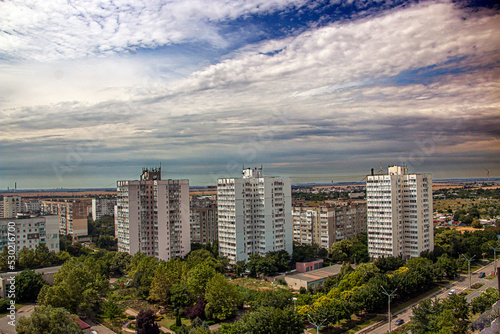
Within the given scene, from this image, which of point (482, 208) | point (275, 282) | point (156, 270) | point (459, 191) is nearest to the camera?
point (156, 270)

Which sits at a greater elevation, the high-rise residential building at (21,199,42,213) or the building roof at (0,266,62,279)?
the high-rise residential building at (21,199,42,213)

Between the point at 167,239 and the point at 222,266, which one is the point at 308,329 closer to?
the point at 222,266

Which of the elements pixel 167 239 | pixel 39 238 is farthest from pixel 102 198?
pixel 167 239

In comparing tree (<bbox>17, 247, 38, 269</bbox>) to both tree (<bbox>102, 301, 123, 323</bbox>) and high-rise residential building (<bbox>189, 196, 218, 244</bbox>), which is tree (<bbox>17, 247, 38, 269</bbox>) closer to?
tree (<bbox>102, 301, 123, 323</bbox>)

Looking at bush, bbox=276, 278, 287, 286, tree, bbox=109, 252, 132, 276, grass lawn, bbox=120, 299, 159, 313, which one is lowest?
bush, bbox=276, 278, 287, 286

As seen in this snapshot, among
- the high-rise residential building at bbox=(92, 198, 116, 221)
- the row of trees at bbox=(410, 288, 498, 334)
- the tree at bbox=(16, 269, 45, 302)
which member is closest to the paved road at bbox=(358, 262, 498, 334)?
the row of trees at bbox=(410, 288, 498, 334)

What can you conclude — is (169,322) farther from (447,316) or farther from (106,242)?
(106,242)
